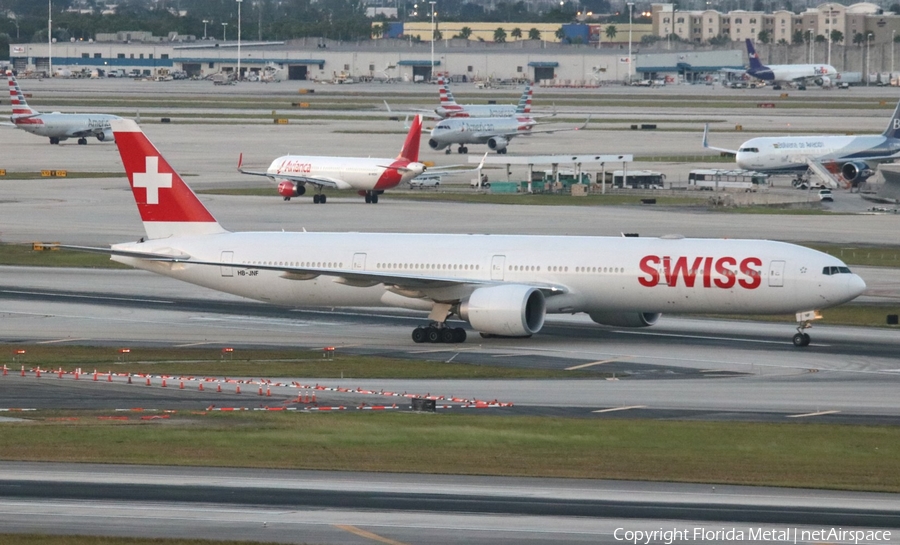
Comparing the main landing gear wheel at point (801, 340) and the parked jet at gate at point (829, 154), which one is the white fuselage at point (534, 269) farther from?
the parked jet at gate at point (829, 154)

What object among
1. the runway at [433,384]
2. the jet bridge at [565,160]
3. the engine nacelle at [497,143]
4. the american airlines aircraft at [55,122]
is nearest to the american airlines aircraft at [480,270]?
the runway at [433,384]

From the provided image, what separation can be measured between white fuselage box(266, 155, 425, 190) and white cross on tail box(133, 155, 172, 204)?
47301 mm

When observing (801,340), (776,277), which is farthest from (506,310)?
(801,340)

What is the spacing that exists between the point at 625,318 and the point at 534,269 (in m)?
4.25

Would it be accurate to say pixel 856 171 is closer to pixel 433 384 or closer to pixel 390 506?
pixel 433 384

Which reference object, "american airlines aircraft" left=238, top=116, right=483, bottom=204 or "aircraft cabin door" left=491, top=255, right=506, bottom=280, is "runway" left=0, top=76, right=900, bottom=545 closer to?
"american airlines aircraft" left=238, top=116, right=483, bottom=204

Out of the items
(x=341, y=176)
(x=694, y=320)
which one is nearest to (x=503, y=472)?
(x=694, y=320)

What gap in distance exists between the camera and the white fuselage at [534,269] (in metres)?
49.7

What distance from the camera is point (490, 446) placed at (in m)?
33.3

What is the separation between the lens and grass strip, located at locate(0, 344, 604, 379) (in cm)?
4553

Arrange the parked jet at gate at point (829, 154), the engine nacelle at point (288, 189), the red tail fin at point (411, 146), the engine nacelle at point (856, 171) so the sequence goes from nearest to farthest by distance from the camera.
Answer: the red tail fin at point (411, 146) < the engine nacelle at point (288, 189) < the engine nacelle at point (856, 171) < the parked jet at gate at point (829, 154)

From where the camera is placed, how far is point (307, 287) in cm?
5438

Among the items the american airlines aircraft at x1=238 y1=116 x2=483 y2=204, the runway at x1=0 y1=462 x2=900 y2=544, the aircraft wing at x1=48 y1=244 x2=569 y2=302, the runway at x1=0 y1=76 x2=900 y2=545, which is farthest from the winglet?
the runway at x1=0 y1=462 x2=900 y2=544

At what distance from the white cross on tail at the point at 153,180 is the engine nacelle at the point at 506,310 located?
1383cm
